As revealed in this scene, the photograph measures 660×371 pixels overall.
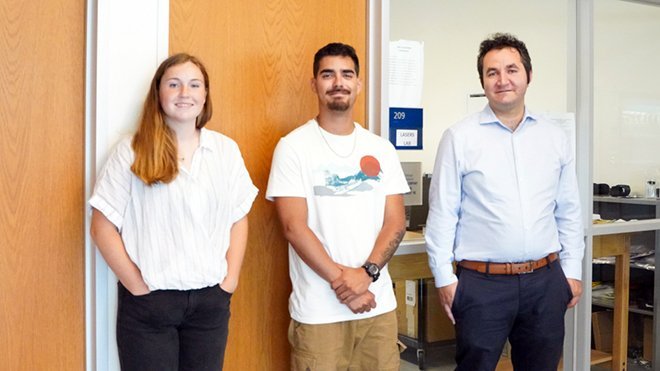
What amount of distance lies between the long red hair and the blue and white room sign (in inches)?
38.8

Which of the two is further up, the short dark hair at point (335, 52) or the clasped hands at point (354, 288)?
the short dark hair at point (335, 52)

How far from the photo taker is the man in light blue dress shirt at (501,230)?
226cm

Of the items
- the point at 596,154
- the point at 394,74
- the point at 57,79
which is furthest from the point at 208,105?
the point at 596,154

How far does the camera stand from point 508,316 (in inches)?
89.1

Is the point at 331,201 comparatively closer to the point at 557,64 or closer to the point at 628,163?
the point at 557,64

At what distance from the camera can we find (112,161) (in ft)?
6.49

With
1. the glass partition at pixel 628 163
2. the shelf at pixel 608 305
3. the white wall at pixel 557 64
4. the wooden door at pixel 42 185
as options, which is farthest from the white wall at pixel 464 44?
the wooden door at pixel 42 185

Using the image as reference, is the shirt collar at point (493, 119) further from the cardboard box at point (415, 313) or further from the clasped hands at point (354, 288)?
the cardboard box at point (415, 313)

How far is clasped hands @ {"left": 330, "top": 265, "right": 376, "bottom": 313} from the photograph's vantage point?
2.13 meters

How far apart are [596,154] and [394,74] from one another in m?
1.37

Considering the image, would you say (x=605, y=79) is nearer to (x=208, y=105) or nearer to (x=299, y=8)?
(x=299, y=8)

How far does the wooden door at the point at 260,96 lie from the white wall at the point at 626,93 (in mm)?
1704

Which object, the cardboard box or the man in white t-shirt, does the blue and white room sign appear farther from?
the cardboard box

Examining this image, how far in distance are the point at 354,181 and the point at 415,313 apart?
101cm
